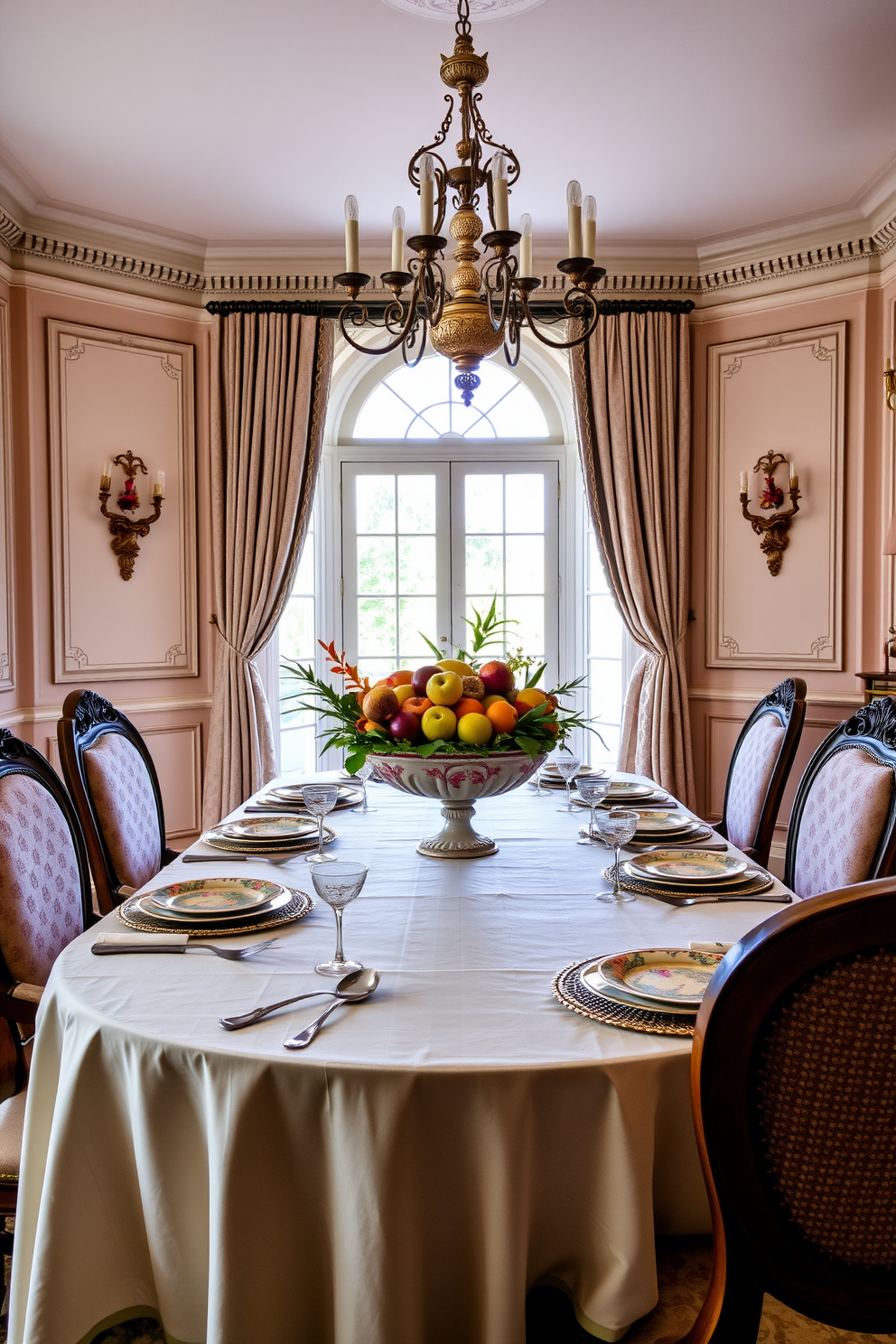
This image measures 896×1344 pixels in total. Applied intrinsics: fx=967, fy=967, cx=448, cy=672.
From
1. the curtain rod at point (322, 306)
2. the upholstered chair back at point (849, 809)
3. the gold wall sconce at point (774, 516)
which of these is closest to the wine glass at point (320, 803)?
the upholstered chair back at point (849, 809)

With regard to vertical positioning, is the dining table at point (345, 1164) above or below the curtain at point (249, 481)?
below

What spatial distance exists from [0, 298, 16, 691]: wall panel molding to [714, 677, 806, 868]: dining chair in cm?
269

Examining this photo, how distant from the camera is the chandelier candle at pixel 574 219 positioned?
2.12 meters

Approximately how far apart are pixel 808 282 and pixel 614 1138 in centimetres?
397

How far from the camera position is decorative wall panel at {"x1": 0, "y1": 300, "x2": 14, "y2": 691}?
12.1 feet

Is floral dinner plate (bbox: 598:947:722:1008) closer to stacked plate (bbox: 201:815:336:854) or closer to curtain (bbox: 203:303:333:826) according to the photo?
stacked plate (bbox: 201:815:336:854)

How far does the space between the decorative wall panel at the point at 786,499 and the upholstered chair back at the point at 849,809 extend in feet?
6.80

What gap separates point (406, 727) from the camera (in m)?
1.81

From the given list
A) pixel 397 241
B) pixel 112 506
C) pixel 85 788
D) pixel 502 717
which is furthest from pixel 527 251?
pixel 112 506

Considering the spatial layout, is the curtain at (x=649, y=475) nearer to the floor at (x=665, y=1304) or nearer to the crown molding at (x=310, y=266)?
the crown molding at (x=310, y=266)

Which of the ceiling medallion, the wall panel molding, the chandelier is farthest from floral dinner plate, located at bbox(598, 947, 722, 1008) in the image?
the wall panel molding

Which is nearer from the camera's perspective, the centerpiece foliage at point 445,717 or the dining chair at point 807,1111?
the dining chair at point 807,1111

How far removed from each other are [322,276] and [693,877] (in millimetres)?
3512

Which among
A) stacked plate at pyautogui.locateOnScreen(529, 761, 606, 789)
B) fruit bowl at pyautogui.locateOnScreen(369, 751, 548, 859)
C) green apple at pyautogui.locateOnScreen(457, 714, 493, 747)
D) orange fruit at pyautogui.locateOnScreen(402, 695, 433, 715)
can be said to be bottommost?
stacked plate at pyautogui.locateOnScreen(529, 761, 606, 789)
